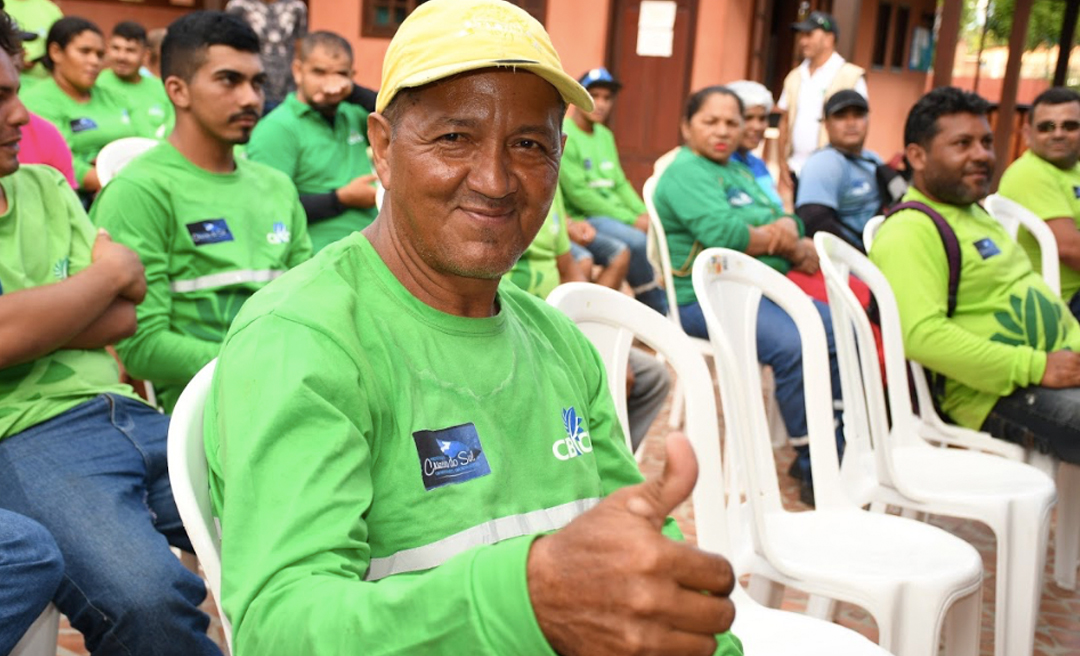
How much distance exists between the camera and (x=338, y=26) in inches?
366

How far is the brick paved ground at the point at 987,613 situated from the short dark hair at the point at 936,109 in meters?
1.34

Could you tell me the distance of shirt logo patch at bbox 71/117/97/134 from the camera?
5.14m

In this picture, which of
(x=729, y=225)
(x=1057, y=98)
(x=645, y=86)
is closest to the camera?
(x=729, y=225)

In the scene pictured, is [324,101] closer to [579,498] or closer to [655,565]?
[579,498]

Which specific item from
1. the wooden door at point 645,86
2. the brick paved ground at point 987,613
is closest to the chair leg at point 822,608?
the brick paved ground at point 987,613

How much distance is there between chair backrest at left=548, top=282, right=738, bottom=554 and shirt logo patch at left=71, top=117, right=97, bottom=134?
13.6 ft

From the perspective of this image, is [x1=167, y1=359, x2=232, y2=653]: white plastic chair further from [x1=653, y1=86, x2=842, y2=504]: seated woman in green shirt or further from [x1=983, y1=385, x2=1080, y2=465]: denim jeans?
[x1=653, y1=86, x2=842, y2=504]: seated woman in green shirt

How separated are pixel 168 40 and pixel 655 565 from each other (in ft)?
8.20

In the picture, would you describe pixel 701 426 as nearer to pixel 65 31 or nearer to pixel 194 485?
pixel 194 485

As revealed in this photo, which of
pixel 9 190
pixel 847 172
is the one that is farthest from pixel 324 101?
pixel 847 172

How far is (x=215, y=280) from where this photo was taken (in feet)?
8.14

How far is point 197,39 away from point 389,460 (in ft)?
6.48

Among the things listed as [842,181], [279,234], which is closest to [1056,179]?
[842,181]

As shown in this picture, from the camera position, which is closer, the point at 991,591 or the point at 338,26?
the point at 991,591
